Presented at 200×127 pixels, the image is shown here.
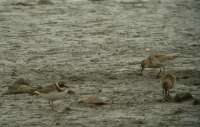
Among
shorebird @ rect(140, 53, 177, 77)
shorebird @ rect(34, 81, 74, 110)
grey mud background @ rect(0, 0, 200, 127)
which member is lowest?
grey mud background @ rect(0, 0, 200, 127)

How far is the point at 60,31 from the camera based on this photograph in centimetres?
1327

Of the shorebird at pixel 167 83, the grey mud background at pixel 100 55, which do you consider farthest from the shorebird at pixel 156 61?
the shorebird at pixel 167 83

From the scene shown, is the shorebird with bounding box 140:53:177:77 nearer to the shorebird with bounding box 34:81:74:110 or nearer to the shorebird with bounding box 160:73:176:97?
the shorebird with bounding box 160:73:176:97

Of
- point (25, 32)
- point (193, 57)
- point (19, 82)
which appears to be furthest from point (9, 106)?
point (25, 32)

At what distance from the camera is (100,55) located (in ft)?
37.7

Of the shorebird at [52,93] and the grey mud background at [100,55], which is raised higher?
the shorebird at [52,93]

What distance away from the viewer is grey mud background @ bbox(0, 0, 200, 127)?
27.3 ft

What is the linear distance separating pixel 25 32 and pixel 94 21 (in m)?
1.60

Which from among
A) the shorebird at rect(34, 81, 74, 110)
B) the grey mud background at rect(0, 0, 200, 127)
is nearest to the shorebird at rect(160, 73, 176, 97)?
the grey mud background at rect(0, 0, 200, 127)

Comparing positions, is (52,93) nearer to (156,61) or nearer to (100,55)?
(156,61)

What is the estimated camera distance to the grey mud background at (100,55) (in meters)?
8.32

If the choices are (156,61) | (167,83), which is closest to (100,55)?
(156,61)

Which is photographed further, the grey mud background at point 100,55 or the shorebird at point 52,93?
the shorebird at point 52,93

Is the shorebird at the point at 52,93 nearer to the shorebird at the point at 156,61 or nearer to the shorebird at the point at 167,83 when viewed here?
the shorebird at the point at 167,83
